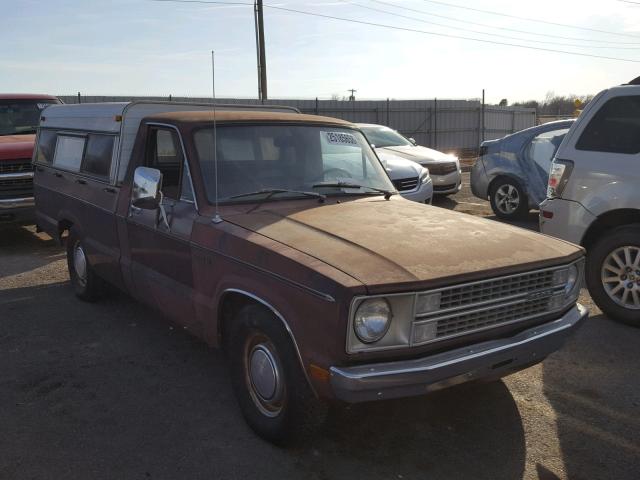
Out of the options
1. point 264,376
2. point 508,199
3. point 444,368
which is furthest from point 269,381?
point 508,199

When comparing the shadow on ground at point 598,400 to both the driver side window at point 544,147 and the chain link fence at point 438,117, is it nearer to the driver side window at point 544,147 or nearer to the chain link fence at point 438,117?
the driver side window at point 544,147

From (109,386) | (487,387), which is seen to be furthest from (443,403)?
(109,386)

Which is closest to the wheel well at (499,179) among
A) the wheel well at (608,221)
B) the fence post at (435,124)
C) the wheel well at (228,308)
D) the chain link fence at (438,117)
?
the wheel well at (608,221)

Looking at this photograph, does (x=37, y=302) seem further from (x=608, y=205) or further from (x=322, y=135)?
(x=608, y=205)

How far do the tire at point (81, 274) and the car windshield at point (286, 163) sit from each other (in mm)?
2334

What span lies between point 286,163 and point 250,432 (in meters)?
1.83

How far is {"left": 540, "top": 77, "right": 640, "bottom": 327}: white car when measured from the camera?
498cm

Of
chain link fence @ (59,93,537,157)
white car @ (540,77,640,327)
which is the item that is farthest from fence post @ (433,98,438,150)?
white car @ (540,77,640,327)

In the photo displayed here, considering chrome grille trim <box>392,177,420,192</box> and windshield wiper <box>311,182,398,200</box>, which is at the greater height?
windshield wiper <box>311,182,398,200</box>

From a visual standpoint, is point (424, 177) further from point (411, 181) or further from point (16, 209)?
point (16, 209)

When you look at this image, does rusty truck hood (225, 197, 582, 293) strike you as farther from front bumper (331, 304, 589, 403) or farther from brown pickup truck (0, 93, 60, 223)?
brown pickup truck (0, 93, 60, 223)

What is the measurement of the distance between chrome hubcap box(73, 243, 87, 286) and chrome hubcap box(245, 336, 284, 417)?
2986 mm

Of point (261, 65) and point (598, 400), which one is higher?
point (261, 65)

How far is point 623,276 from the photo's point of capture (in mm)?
5051
